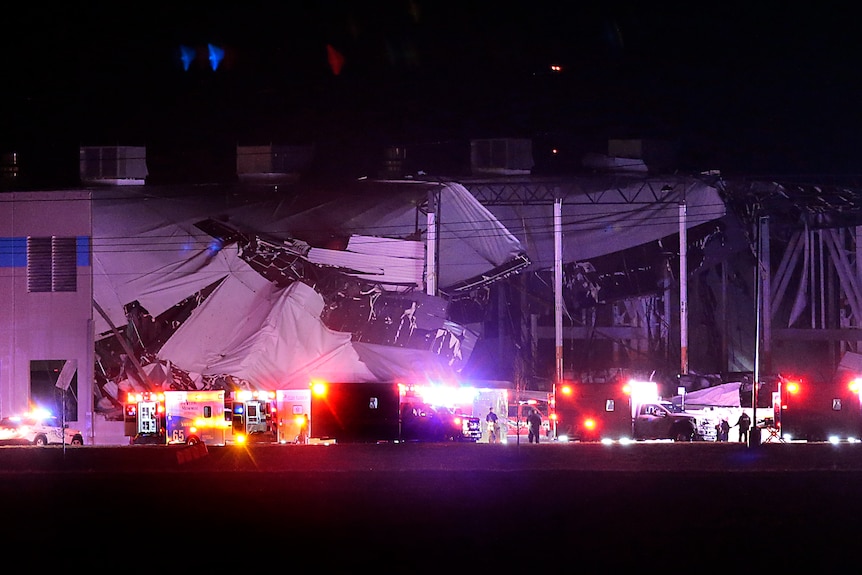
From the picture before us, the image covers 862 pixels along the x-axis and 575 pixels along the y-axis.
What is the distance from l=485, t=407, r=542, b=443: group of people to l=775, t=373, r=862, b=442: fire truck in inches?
338

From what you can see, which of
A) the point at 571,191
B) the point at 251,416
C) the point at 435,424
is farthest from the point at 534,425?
the point at 571,191

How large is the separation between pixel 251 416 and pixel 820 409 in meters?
20.7

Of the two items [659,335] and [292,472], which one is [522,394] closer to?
[659,335]

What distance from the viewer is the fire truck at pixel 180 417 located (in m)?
Answer: 45.0

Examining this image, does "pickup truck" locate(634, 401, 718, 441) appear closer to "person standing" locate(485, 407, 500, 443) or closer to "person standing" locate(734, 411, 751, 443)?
"person standing" locate(734, 411, 751, 443)

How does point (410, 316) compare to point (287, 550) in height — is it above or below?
above

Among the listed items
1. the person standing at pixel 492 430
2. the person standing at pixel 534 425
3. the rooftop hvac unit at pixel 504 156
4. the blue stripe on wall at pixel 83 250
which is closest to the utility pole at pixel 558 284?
the rooftop hvac unit at pixel 504 156

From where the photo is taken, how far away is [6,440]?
47.0m

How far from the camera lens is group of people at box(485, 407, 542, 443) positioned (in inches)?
1736

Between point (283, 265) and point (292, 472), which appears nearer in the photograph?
point (292, 472)

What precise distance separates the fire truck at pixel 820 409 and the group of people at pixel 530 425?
860cm

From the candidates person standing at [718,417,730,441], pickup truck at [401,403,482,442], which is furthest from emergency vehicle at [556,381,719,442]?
pickup truck at [401,403,482,442]

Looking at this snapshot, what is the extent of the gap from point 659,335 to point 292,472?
32.0 m

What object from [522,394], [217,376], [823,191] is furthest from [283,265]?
[823,191]
